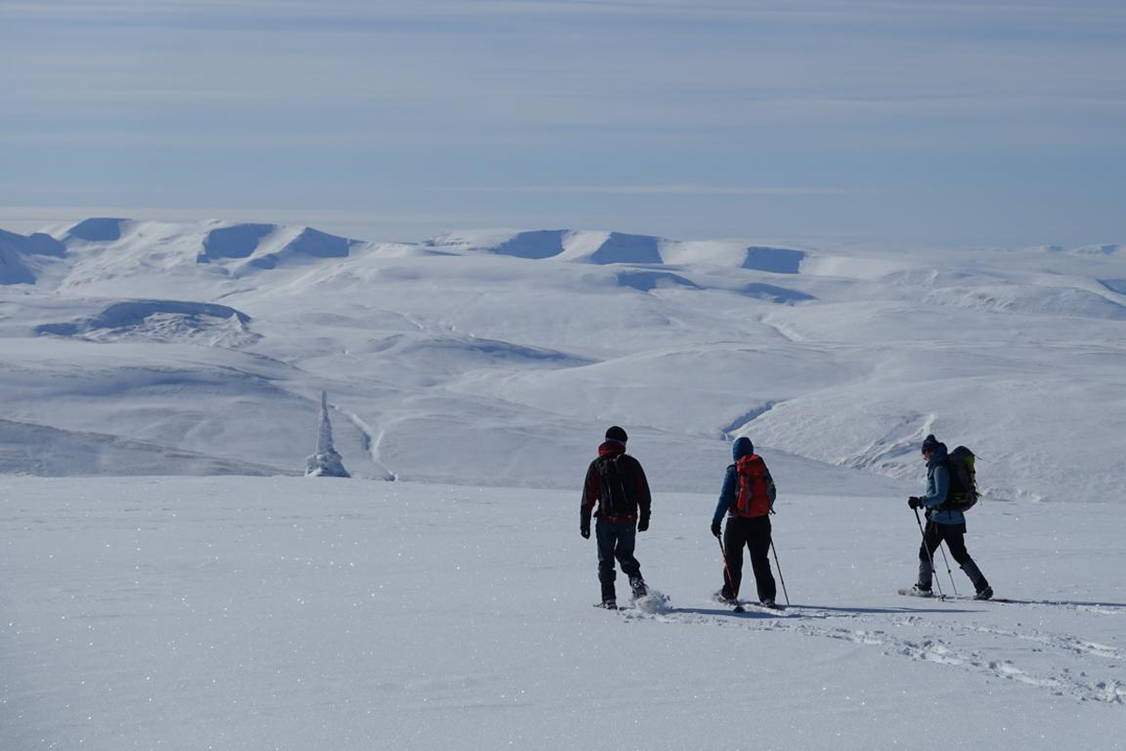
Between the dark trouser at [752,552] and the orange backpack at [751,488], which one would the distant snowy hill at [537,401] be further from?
the orange backpack at [751,488]

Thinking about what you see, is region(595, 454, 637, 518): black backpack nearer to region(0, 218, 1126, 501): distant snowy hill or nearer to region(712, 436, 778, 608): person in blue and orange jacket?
region(712, 436, 778, 608): person in blue and orange jacket

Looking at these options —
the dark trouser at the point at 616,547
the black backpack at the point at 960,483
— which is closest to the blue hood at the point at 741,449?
the dark trouser at the point at 616,547

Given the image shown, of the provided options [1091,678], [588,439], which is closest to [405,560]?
[1091,678]

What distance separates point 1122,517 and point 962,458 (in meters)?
9.28

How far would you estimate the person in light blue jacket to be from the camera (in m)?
10.2

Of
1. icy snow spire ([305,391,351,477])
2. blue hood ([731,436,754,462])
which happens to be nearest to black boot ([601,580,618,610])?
blue hood ([731,436,754,462])

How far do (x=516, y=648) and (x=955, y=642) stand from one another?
108 inches

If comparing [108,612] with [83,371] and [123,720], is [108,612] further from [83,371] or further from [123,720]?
[83,371]


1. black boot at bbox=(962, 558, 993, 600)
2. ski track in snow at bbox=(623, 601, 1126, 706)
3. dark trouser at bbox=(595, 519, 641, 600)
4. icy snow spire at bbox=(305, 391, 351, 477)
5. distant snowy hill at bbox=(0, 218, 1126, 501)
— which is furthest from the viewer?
distant snowy hill at bbox=(0, 218, 1126, 501)

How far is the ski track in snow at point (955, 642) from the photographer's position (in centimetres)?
700

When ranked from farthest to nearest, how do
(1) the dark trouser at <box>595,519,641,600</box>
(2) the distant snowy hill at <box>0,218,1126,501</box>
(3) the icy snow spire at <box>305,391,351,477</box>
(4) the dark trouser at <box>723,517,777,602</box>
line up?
(2) the distant snowy hill at <box>0,218,1126,501</box> → (3) the icy snow spire at <box>305,391,351,477</box> → (4) the dark trouser at <box>723,517,777,602</box> → (1) the dark trouser at <box>595,519,641,600</box>

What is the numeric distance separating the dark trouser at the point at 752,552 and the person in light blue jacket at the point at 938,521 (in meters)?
1.36

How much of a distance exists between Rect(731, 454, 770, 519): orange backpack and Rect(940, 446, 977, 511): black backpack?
1661mm

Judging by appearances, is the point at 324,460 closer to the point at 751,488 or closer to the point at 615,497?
the point at 615,497
